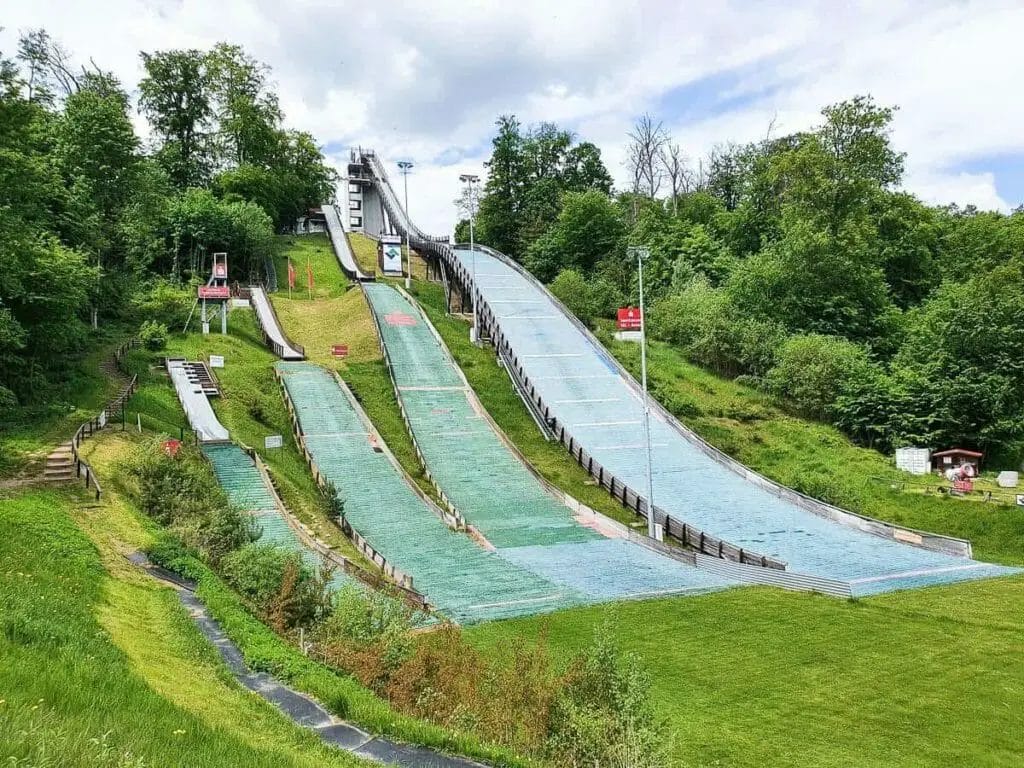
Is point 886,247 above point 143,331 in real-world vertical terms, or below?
above

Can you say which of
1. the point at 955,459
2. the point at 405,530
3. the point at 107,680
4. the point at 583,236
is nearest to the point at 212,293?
the point at 405,530

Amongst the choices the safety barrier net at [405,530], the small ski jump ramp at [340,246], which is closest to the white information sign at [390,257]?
the small ski jump ramp at [340,246]

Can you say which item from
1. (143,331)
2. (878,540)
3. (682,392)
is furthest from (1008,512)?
(143,331)

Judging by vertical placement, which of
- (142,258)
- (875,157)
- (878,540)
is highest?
(875,157)

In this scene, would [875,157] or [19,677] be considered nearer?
[19,677]

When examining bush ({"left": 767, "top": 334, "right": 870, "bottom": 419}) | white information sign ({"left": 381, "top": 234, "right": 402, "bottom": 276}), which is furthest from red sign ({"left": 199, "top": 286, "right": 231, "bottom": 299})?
bush ({"left": 767, "top": 334, "right": 870, "bottom": 419})

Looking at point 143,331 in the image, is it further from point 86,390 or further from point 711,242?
point 711,242

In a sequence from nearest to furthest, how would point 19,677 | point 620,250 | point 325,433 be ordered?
point 19,677 → point 325,433 → point 620,250

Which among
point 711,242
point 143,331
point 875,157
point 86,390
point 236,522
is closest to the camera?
point 236,522

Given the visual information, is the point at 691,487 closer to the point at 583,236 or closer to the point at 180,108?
the point at 583,236

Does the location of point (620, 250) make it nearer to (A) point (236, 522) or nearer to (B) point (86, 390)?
(B) point (86, 390)
